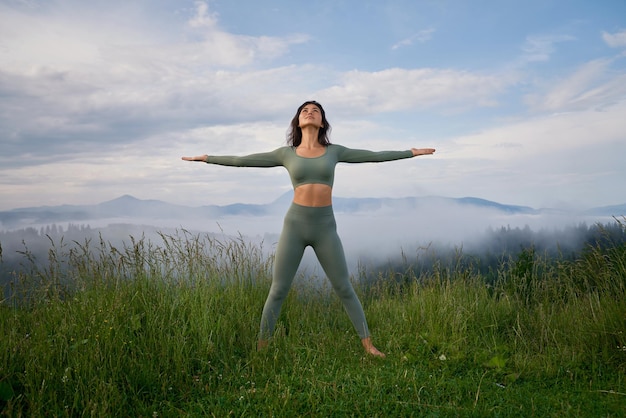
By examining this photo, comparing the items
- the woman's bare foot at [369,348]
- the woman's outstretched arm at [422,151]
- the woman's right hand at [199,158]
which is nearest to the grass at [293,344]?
the woman's bare foot at [369,348]

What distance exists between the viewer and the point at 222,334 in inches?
209

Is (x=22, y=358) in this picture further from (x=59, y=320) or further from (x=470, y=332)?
(x=470, y=332)

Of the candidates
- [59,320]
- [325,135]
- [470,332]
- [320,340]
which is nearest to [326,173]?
[325,135]

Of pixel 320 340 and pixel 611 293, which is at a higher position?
pixel 611 293

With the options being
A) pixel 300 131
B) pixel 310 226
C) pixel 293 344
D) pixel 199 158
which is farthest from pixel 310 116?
pixel 293 344

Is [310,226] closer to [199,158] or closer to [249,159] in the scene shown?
[249,159]

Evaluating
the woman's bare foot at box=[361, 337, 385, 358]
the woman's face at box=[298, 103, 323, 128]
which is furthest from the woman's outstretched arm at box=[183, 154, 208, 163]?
the woman's bare foot at box=[361, 337, 385, 358]

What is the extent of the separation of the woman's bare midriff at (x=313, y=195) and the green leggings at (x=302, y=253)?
5 centimetres

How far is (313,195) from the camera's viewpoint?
18.5 ft

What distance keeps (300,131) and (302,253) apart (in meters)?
1.43

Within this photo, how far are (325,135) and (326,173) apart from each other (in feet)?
2.11

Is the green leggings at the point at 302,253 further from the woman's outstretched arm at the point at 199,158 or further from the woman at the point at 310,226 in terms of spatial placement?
the woman's outstretched arm at the point at 199,158

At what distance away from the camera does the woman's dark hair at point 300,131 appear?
606cm

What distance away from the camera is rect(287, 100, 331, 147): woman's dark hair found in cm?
606
